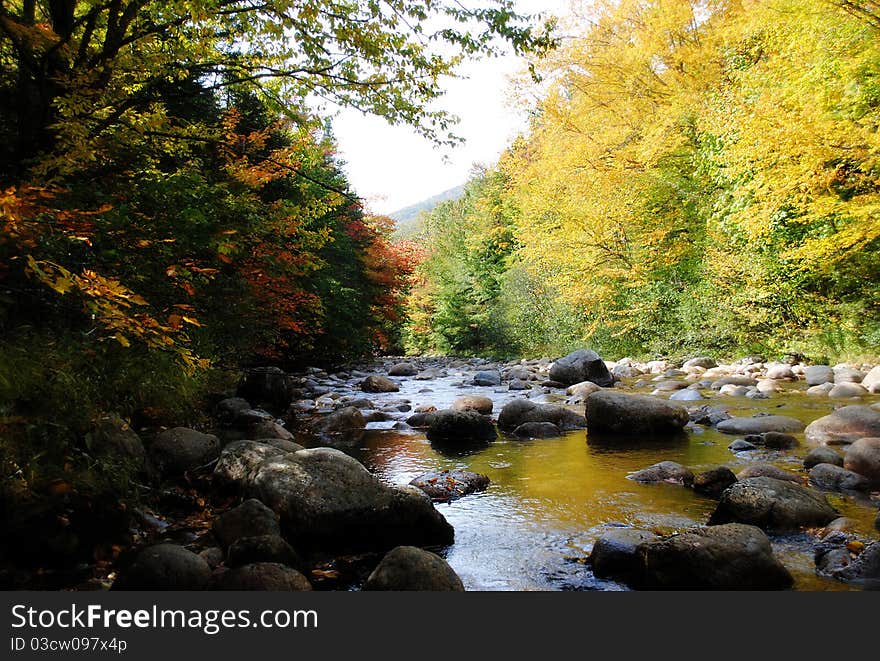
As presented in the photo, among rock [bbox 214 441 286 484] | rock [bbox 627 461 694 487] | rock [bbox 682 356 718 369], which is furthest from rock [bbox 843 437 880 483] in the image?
rock [bbox 682 356 718 369]

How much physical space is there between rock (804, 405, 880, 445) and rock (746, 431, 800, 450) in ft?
0.86

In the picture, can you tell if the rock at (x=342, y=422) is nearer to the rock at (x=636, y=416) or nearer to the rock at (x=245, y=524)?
the rock at (x=636, y=416)

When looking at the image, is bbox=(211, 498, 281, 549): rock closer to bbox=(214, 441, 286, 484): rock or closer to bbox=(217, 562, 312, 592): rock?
bbox=(217, 562, 312, 592): rock

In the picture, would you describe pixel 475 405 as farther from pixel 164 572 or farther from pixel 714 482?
pixel 164 572

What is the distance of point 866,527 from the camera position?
437 centimetres

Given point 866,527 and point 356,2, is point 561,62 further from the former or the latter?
point 866,527

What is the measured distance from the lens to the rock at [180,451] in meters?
5.93

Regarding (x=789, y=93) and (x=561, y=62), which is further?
(x=561, y=62)

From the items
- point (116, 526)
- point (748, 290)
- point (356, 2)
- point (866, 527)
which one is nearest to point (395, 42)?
point (356, 2)

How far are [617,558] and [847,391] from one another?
8.52 metres

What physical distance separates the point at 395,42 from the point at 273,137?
31.5 feet

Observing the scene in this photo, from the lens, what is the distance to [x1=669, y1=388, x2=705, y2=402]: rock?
10914mm

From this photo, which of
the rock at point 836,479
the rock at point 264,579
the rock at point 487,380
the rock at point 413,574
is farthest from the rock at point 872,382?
the rock at point 264,579

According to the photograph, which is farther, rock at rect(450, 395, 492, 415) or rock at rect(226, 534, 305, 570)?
rock at rect(450, 395, 492, 415)
